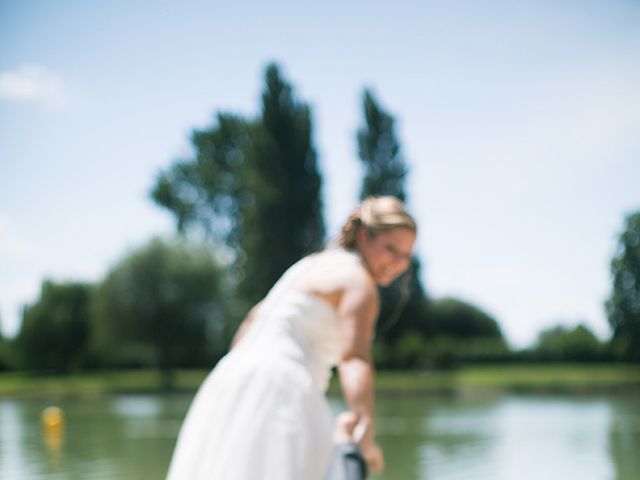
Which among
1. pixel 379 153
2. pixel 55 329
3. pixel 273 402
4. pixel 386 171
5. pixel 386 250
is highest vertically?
pixel 379 153

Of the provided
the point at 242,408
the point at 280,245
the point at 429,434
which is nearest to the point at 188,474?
the point at 242,408

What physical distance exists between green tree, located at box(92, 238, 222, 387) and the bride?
89.2 ft

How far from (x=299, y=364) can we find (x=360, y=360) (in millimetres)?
222

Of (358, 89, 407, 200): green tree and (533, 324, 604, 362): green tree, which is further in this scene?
(358, 89, 407, 200): green tree

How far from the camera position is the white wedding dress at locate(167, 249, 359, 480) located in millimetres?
2039

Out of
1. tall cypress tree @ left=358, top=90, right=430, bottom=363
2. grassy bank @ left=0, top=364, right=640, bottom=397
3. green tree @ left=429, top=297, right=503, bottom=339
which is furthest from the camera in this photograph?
green tree @ left=429, top=297, right=503, bottom=339

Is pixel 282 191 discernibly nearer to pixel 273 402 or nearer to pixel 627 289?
pixel 627 289

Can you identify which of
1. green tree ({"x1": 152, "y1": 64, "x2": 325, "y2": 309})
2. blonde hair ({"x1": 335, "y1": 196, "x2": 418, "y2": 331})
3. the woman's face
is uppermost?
green tree ({"x1": 152, "y1": 64, "x2": 325, "y2": 309})

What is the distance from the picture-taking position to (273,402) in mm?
2068

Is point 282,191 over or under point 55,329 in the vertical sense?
over

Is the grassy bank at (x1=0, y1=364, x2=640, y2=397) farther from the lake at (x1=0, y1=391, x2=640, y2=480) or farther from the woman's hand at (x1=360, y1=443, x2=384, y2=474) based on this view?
the woman's hand at (x1=360, y1=443, x2=384, y2=474)

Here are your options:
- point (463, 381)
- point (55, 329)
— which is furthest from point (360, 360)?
point (55, 329)

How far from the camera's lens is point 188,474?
7.00 feet

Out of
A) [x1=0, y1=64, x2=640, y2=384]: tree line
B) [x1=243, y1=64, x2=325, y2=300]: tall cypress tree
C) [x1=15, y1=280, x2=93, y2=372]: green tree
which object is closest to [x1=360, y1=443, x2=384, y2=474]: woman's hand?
[x1=0, y1=64, x2=640, y2=384]: tree line
